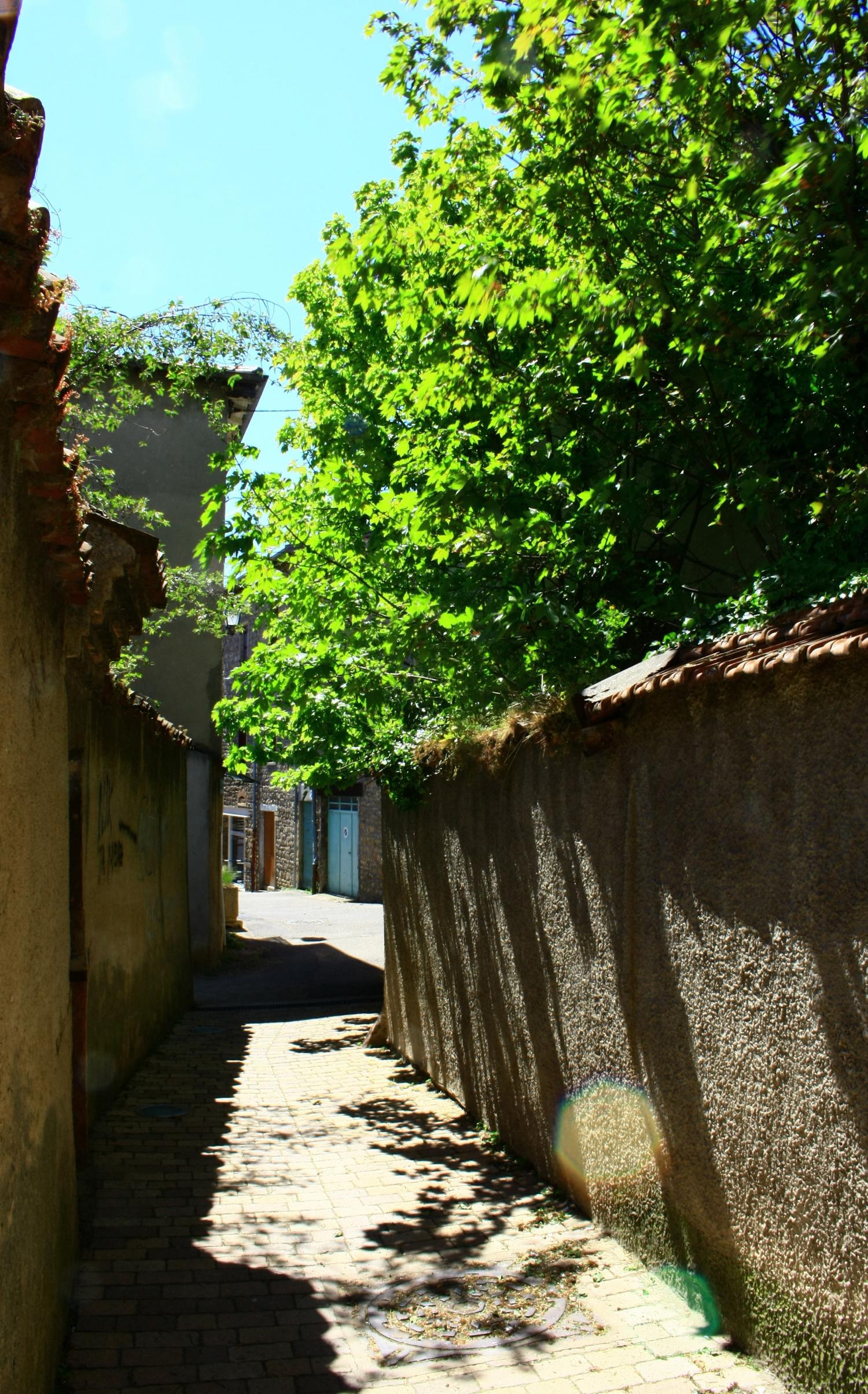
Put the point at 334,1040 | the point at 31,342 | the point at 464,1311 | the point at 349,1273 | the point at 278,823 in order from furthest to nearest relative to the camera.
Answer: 1. the point at 278,823
2. the point at 334,1040
3. the point at 349,1273
4. the point at 464,1311
5. the point at 31,342

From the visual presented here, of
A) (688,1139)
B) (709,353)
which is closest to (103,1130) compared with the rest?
(688,1139)

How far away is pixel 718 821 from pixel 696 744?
0.32 meters

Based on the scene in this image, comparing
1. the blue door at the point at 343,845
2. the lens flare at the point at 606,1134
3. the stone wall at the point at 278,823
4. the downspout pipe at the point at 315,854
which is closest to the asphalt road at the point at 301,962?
the blue door at the point at 343,845

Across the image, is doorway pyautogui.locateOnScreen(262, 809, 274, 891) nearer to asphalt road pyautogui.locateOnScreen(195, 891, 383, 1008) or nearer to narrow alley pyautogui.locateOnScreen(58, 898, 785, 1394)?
asphalt road pyautogui.locateOnScreen(195, 891, 383, 1008)

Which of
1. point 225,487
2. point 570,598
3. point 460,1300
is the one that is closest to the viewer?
point 460,1300

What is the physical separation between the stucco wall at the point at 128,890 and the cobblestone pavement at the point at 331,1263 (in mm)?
620

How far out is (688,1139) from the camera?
414 centimetres

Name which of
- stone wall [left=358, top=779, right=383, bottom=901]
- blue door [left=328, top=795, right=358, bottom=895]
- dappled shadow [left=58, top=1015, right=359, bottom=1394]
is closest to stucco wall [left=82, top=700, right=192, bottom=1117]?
dappled shadow [left=58, top=1015, right=359, bottom=1394]

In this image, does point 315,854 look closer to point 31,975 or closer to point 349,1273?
point 349,1273

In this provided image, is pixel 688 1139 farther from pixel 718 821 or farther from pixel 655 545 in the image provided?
pixel 655 545

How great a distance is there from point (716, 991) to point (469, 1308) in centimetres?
165

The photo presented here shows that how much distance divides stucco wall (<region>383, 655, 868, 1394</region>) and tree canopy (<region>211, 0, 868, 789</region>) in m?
0.82

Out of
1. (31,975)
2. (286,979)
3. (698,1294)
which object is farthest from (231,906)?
(31,975)

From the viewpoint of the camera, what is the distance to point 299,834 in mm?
31188
